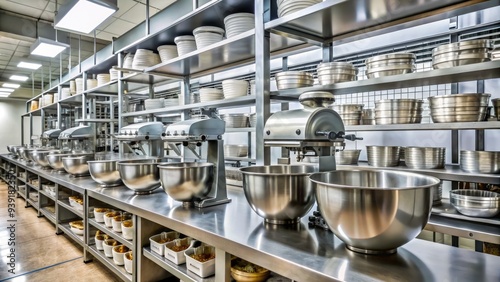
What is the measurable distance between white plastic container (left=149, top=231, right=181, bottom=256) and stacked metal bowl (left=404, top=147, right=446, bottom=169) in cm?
170

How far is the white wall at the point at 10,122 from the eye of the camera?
12.3m

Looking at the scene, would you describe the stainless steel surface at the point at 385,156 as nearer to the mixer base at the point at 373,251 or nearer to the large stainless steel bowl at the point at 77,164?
the mixer base at the point at 373,251

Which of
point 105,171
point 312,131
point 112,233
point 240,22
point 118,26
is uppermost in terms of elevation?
point 118,26

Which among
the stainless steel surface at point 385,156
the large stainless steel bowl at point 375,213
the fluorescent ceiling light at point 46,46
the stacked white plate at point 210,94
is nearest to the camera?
the large stainless steel bowl at point 375,213

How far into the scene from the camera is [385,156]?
86.9 inches

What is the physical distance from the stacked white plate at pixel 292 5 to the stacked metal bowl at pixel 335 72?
396 millimetres

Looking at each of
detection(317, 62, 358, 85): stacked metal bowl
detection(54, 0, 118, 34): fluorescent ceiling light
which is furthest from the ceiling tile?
detection(317, 62, 358, 85): stacked metal bowl

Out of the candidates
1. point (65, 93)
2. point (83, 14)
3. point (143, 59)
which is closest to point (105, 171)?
point (143, 59)

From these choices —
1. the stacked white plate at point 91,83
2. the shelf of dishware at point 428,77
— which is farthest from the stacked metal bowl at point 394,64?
the stacked white plate at point 91,83

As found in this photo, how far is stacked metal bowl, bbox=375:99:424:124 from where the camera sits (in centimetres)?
196

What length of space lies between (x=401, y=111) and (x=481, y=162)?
54cm

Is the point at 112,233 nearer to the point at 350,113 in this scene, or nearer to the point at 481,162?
the point at 350,113

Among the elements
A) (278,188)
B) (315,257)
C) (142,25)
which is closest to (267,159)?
(278,188)

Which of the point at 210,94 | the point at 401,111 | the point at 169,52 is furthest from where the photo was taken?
the point at 169,52
